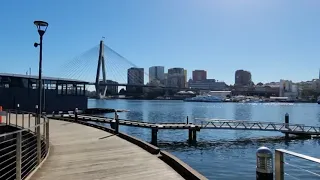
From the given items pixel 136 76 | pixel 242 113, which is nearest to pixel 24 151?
pixel 242 113

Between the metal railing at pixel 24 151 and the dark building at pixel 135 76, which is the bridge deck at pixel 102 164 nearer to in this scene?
the metal railing at pixel 24 151

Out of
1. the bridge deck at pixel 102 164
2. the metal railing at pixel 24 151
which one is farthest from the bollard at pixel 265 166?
the metal railing at pixel 24 151

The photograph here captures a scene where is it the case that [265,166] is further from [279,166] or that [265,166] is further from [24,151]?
[24,151]

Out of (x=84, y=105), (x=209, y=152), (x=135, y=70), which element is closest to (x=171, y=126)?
(x=209, y=152)

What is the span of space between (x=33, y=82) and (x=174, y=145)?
117 ft

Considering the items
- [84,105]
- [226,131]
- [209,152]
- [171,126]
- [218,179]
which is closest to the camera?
[218,179]

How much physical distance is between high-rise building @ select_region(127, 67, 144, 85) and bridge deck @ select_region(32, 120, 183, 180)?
128m

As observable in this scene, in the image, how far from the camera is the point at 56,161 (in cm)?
1002

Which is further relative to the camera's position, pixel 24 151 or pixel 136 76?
pixel 136 76

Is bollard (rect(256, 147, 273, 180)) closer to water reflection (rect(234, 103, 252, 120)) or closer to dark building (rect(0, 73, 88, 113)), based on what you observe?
dark building (rect(0, 73, 88, 113))

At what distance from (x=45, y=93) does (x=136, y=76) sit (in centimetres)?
9086

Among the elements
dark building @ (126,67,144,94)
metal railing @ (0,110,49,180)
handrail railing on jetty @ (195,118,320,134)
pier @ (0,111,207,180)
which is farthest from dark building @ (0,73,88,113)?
dark building @ (126,67,144,94)

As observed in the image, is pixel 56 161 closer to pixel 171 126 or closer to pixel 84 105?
pixel 171 126

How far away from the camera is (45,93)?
54469mm
